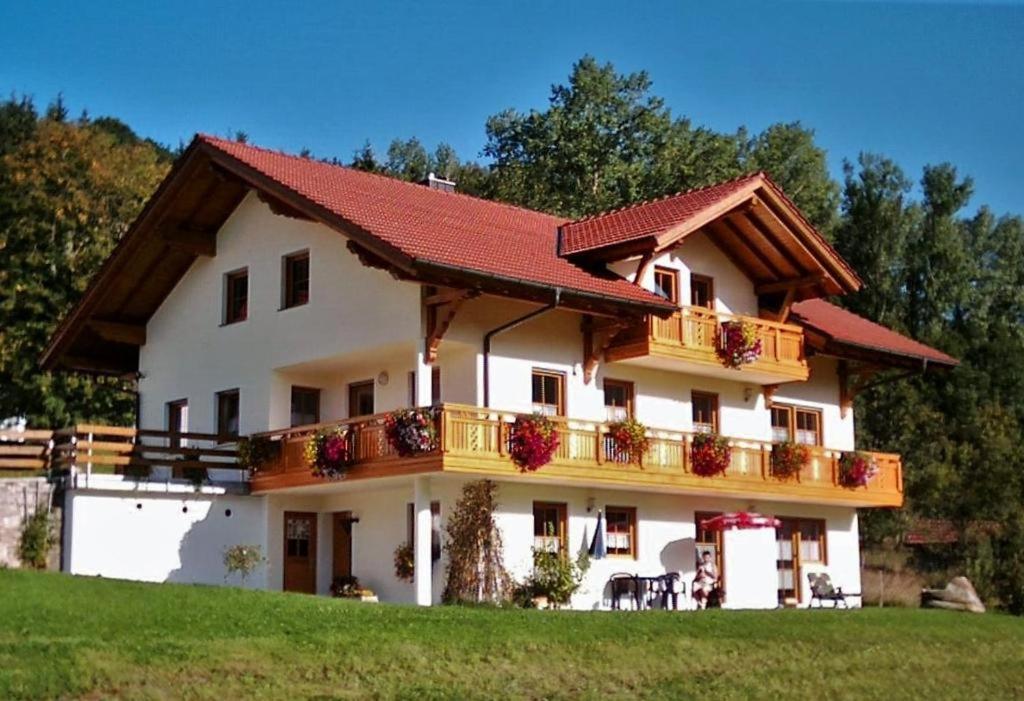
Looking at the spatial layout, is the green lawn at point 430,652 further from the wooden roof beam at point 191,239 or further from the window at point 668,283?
the wooden roof beam at point 191,239

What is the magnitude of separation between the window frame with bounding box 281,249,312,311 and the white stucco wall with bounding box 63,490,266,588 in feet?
13.1

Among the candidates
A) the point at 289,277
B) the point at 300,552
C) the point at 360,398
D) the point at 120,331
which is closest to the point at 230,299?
the point at 289,277

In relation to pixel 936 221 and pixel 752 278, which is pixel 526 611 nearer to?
pixel 752 278

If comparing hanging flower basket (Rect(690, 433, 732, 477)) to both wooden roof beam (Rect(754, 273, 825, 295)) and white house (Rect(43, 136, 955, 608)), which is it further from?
wooden roof beam (Rect(754, 273, 825, 295))

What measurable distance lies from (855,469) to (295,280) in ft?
43.6

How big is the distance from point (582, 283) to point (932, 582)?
20121 millimetres

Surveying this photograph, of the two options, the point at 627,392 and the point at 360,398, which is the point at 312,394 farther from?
the point at 627,392

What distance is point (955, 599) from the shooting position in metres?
33.6

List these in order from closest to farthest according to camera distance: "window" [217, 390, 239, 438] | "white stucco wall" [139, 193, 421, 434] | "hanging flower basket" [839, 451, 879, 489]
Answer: "white stucco wall" [139, 193, 421, 434]
"window" [217, 390, 239, 438]
"hanging flower basket" [839, 451, 879, 489]

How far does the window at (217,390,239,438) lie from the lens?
106 feet

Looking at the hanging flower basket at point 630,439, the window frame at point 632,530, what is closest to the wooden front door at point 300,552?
the window frame at point 632,530

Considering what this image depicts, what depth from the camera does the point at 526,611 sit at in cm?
2467

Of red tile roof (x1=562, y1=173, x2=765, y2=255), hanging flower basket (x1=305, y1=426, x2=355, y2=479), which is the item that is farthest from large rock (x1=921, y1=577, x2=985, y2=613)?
hanging flower basket (x1=305, y1=426, x2=355, y2=479)

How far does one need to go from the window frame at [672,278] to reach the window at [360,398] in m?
6.39
